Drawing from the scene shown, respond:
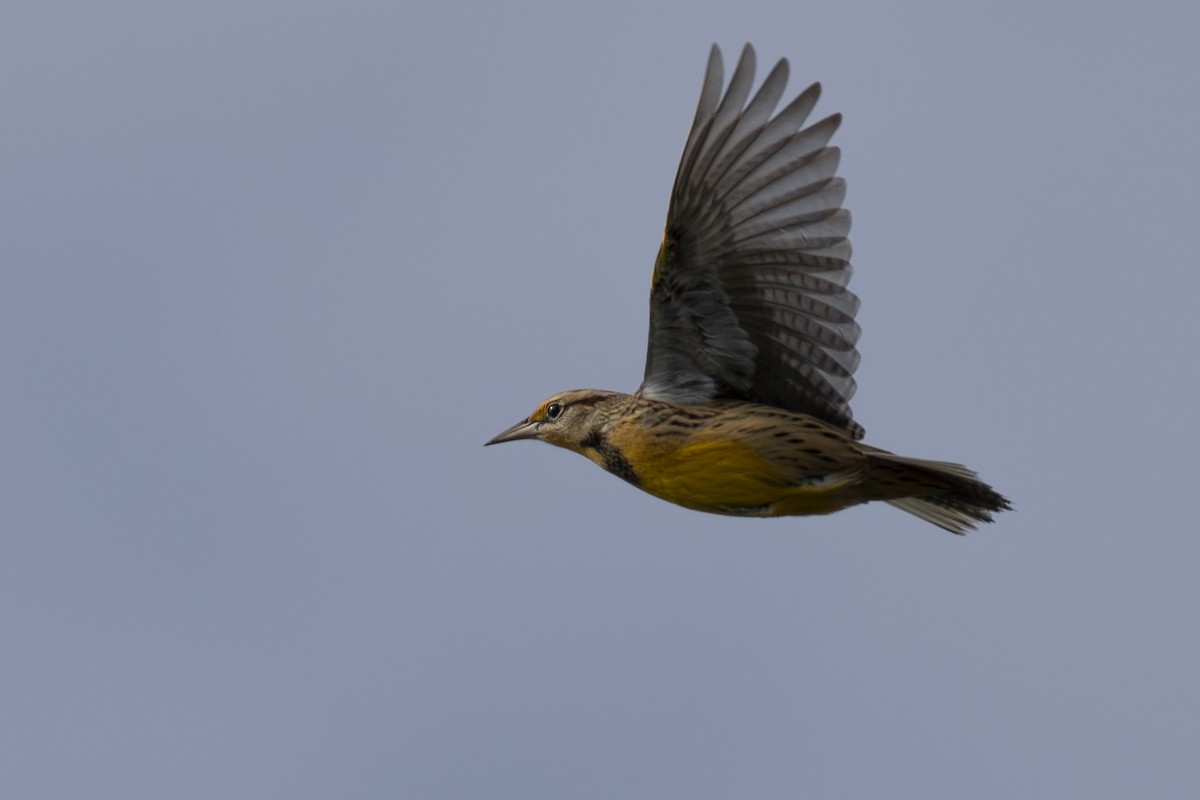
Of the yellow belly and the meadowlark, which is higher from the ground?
the meadowlark

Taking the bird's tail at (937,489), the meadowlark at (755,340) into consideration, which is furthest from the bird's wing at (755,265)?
the bird's tail at (937,489)

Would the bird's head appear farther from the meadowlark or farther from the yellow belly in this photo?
the yellow belly

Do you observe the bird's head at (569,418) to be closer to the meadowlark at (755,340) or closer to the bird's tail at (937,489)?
the meadowlark at (755,340)

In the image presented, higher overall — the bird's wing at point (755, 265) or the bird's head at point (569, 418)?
the bird's wing at point (755, 265)

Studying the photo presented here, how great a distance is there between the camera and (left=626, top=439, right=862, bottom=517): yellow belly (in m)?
12.5

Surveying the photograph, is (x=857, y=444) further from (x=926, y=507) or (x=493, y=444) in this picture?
(x=493, y=444)

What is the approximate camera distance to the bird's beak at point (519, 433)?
14.1m

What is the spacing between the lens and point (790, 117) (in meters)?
12.5

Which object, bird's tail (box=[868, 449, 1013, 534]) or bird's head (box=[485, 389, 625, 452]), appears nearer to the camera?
bird's tail (box=[868, 449, 1013, 534])

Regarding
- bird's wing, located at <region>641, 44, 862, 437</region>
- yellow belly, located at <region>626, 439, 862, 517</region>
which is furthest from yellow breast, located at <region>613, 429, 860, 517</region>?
bird's wing, located at <region>641, 44, 862, 437</region>

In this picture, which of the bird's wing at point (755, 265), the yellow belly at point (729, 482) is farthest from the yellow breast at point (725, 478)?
the bird's wing at point (755, 265)

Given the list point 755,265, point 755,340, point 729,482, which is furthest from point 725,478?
point 755,265

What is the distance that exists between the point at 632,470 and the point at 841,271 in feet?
5.69

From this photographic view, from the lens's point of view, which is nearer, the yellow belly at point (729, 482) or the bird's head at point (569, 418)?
the yellow belly at point (729, 482)
